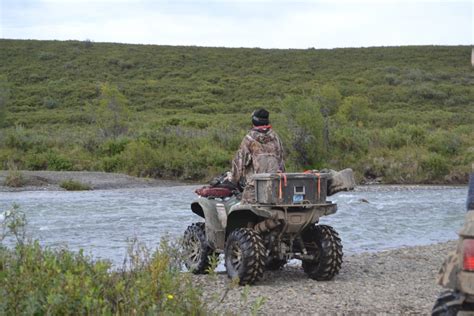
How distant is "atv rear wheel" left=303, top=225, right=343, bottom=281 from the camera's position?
10.0 meters

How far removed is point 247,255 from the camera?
947cm

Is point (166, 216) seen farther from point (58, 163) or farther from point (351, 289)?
point (58, 163)

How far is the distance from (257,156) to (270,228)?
90 centimetres

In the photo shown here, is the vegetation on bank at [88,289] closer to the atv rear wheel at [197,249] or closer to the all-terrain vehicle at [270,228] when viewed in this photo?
the all-terrain vehicle at [270,228]

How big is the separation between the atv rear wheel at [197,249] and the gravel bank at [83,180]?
18.2m

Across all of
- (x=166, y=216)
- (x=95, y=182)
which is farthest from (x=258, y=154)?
(x=95, y=182)

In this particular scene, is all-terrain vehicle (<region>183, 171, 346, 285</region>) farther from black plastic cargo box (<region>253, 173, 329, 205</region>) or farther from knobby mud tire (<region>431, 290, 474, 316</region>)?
knobby mud tire (<region>431, 290, 474, 316</region>)

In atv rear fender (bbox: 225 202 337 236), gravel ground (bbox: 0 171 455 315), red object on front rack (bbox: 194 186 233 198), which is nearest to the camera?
gravel ground (bbox: 0 171 455 315)

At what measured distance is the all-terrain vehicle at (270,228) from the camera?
9.55 meters

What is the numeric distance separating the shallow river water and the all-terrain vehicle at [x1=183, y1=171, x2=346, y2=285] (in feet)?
6.82

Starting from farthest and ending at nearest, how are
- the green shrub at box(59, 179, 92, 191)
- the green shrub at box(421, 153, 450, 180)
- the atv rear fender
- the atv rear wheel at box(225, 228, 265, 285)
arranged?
1. the green shrub at box(421, 153, 450, 180)
2. the green shrub at box(59, 179, 92, 191)
3. the atv rear fender
4. the atv rear wheel at box(225, 228, 265, 285)

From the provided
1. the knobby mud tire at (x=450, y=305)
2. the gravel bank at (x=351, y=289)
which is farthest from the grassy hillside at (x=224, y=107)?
the knobby mud tire at (x=450, y=305)

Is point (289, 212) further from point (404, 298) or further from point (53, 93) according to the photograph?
point (53, 93)

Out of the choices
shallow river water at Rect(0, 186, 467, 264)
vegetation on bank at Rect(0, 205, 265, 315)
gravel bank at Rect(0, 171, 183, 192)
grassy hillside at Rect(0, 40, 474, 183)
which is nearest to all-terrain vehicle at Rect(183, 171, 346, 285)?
shallow river water at Rect(0, 186, 467, 264)
